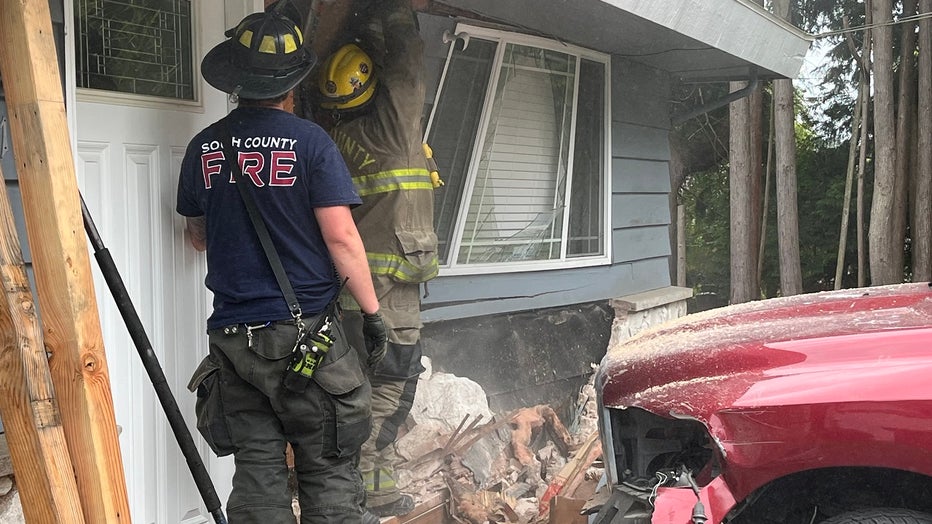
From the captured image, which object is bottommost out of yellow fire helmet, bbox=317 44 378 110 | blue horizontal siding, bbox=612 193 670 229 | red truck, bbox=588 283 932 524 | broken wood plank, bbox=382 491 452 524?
broken wood plank, bbox=382 491 452 524

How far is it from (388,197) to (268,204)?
1201mm

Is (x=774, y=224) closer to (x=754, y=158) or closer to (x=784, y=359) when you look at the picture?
(x=754, y=158)

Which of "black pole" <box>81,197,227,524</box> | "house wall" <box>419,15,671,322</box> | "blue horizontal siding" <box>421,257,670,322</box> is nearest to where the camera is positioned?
"black pole" <box>81,197,227,524</box>

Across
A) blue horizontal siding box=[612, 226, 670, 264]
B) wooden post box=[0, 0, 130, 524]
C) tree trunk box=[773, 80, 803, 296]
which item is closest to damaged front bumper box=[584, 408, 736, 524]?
wooden post box=[0, 0, 130, 524]

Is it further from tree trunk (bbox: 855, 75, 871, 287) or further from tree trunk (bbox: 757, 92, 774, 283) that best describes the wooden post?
tree trunk (bbox: 757, 92, 774, 283)

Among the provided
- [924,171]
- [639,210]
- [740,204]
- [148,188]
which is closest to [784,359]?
[148,188]

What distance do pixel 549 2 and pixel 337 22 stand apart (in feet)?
4.99

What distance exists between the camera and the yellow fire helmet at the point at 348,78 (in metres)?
4.02

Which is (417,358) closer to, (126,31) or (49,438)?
(126,31)

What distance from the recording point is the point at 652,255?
798cm

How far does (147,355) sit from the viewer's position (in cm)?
289

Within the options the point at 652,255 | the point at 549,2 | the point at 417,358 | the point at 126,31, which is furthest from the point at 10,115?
the point at 652,255

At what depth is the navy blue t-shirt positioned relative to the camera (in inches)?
A: 116

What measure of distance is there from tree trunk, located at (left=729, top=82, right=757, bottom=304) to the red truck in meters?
10.2
